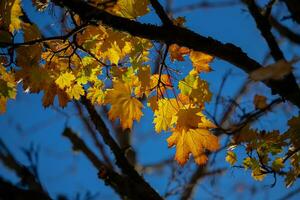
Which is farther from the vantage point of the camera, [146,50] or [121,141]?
[121,141]

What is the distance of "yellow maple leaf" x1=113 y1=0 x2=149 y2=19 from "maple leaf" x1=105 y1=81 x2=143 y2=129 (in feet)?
1.32

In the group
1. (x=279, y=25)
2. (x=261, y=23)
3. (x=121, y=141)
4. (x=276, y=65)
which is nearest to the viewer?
(x=276, y=65)

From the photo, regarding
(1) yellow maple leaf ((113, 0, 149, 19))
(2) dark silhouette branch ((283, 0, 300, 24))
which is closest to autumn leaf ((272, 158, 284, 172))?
(2) dark silhouette branch ((283, 0, 300, 24))

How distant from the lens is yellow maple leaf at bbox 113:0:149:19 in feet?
6.25

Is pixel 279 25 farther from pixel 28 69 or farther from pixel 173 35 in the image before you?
pixel 28 69

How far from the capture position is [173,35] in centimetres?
164

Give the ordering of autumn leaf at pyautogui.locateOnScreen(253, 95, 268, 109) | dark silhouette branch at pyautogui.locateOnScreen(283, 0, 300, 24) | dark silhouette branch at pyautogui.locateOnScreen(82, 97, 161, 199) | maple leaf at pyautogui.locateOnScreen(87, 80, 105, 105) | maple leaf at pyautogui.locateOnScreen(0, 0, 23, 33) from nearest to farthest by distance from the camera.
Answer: dark silhouette branch at pyautogui.locateOnScreen(283, 0, 300, 24) < maple leaf at pyautogui.locateOnScreen(0, 0, 23, 33) < maple leaf at pyautogui.locateOnScreen(87, 80, 105, 105) < dark silhouette branch at pyautogui.locateOnScreen(82, 97, 161, 199) < autumn leaf at pyautogui.locateOnScreen(253, 95, 268, 109)

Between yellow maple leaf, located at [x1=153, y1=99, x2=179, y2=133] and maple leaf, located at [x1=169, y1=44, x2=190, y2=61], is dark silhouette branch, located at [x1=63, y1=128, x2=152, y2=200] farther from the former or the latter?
maple leaf, located at [x1=169, y1=44, x2=190, y2=61]

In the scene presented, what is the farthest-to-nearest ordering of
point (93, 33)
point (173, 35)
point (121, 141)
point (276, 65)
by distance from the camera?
1. point (121, 141)
2. point (93, 33)
3. point (173, 35)
4. point (276, 65)

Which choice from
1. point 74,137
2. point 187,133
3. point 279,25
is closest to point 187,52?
point 187,133

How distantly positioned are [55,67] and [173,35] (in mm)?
776

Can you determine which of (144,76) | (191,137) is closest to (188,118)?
(191,137)

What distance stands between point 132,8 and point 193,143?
80 cm

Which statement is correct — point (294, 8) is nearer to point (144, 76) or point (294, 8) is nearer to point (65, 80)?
point (144, 76)
